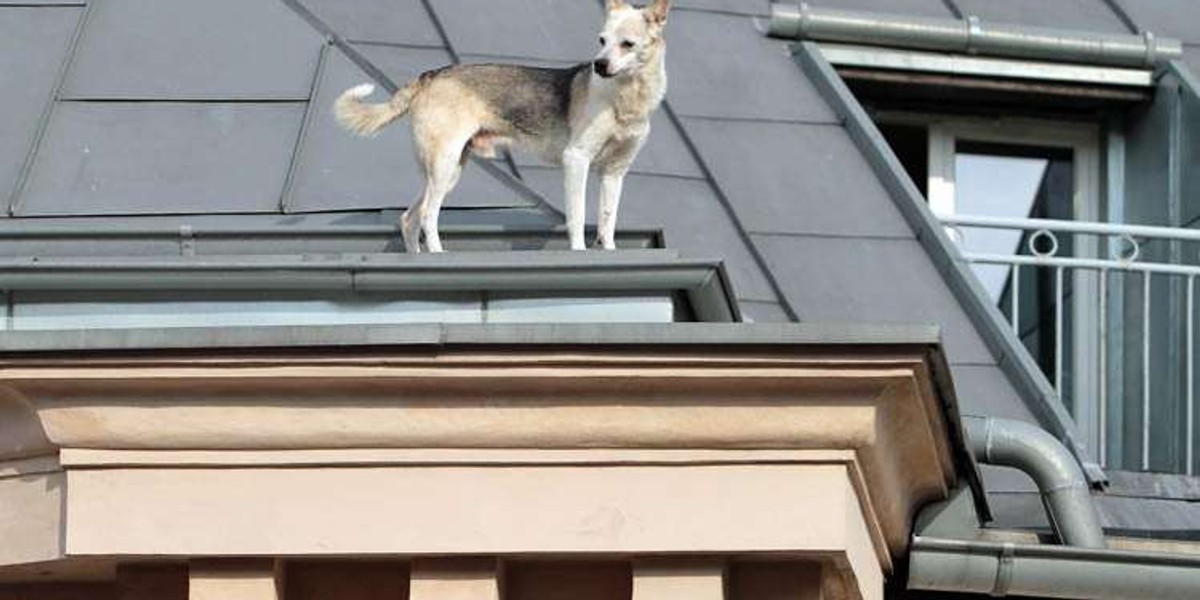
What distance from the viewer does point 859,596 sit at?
15500mm

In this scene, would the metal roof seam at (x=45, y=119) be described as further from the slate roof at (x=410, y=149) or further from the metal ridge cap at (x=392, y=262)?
the metal ridge cap at (x=392, y=262)

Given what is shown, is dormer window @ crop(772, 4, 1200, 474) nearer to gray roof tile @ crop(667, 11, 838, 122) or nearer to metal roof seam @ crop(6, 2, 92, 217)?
gray roof tile @ crop(667, 11, 838, 122)

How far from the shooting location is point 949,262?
19.5 meters

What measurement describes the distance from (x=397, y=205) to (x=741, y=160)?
3565mm

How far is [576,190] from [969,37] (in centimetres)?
587

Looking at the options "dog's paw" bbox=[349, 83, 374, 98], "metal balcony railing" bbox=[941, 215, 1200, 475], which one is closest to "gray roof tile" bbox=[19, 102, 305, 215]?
"dog's paw" bbox=[349, 83, 374, 98]

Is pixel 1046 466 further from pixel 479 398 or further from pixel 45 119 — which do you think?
pixel 45 119

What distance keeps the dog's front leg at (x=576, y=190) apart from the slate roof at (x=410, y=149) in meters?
0.55

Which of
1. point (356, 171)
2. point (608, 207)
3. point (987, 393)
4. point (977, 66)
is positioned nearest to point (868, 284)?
point (987, 393)

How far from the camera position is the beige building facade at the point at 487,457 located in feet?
48.7

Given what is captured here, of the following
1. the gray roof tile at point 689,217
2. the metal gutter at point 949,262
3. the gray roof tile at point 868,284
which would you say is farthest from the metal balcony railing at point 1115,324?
the gray roof tile at point 689,217

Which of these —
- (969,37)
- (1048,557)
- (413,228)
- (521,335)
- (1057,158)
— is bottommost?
(1048,557)

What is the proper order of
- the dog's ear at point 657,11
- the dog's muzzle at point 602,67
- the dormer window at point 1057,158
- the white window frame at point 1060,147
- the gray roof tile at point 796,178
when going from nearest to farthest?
the dog's muzzle at point 602,67
the dog's ear at point 657,11
the gray roof tile at point 796,178
the dormer window at point 1057,158
the white window frame at point 1060,147

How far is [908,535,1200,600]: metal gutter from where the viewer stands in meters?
16.9
